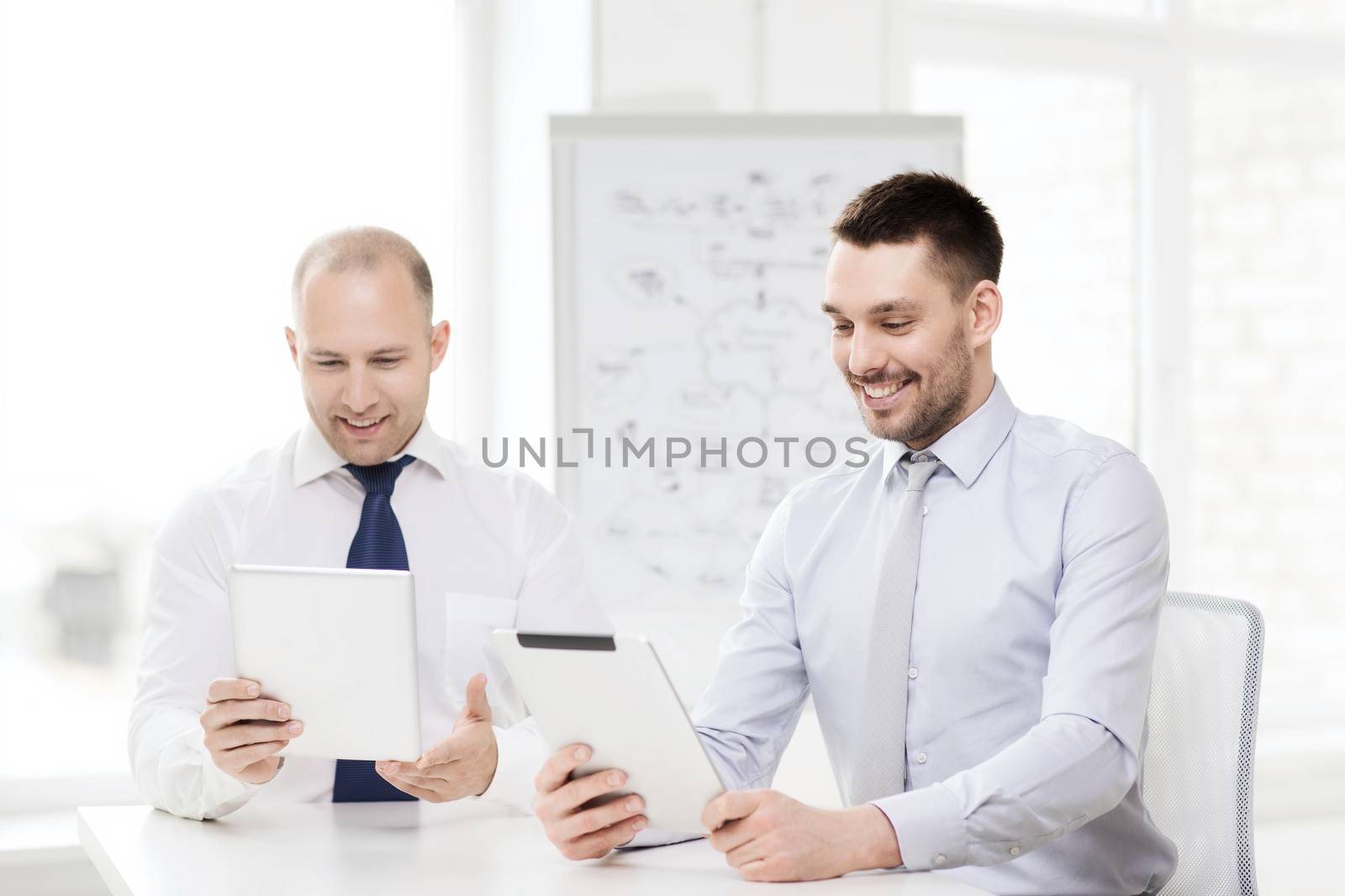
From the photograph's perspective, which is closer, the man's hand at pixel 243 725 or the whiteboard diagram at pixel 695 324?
the man's hand at pixel 243 725

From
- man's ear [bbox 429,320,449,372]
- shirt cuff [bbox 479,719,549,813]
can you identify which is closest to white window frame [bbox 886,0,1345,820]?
man's ear [bbox 429,320,449,372]

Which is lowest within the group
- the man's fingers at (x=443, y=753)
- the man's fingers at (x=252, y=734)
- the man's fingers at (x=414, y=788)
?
the man's fingers at (x=414, y=788)

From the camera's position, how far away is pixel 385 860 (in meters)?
1.54

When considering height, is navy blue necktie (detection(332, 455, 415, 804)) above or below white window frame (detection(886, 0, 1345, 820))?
below

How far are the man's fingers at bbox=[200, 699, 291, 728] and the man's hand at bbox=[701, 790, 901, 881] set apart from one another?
19.9 inches

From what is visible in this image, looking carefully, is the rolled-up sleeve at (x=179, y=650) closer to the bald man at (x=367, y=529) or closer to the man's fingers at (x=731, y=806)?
the bald man at (x=367, y=529)

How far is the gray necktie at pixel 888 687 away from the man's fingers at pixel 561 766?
1.49 ft

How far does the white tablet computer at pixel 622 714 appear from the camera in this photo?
4.34ft

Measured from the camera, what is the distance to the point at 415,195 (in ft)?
11.4

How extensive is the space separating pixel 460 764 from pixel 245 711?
28cm

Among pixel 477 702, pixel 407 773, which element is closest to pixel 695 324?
pixel 477 702

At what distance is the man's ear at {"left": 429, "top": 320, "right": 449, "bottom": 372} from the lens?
2.12 m

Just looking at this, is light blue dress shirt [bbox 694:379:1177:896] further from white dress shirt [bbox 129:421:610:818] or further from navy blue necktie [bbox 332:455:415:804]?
navy blue necktie [bbox 332:455:415:804]

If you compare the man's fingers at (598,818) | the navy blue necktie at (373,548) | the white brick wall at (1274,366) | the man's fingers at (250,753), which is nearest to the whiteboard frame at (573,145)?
the navy blue necktie at (373,548)
